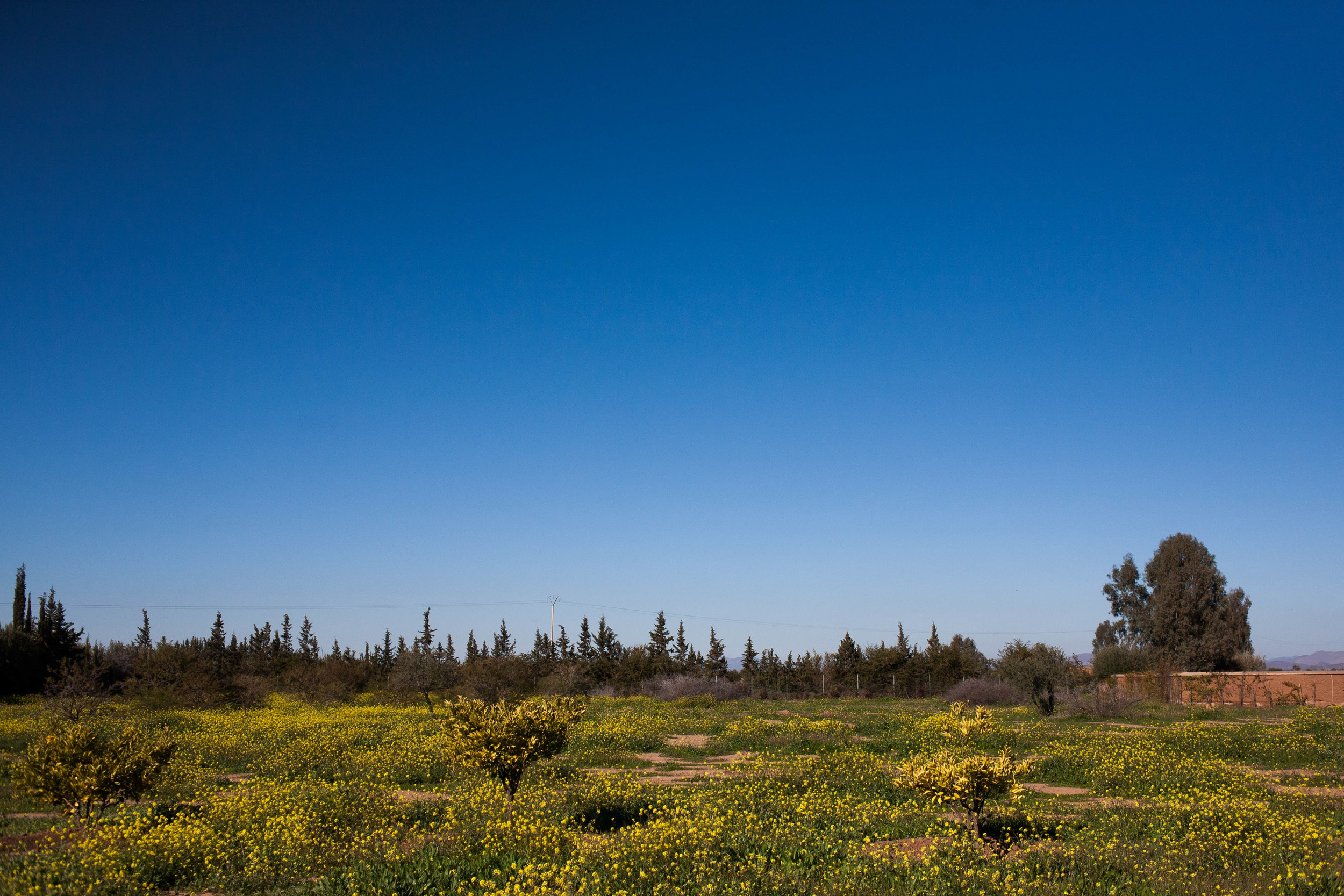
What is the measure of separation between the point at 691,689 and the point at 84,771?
161 ft

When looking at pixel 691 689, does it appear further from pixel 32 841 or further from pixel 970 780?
pixel 32 841

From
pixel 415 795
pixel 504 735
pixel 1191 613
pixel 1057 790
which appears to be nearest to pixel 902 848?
pixel 504 735

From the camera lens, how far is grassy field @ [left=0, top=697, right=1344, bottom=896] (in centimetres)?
833

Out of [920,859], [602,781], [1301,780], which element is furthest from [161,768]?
[1301,780]

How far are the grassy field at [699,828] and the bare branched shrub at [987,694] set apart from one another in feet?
84.8

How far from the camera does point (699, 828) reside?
942 centimetres

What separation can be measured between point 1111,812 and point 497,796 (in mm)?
9694

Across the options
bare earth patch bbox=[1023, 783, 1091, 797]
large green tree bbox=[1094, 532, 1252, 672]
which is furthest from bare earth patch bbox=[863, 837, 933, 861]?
large green tree bbox=[1094, 532, 1252, 672]

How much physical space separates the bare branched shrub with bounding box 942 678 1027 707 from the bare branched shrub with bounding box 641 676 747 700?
16166mm

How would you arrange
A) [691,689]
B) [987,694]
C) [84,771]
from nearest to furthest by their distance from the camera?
[84,771] < [987,694] < [691,689]

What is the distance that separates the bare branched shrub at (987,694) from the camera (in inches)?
1834

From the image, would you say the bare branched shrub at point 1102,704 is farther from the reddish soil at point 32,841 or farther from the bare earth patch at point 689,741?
the reddish soil at point 32,841

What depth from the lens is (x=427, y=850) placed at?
32.1 ft

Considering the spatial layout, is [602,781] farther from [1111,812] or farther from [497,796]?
[1111,812]
